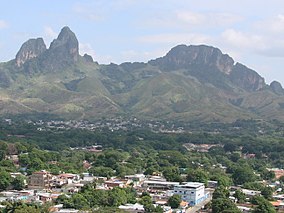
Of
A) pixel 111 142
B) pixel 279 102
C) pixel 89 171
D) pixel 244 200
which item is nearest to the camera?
pixel 244 200

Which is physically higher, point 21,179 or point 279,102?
point 279,102

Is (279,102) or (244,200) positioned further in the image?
(279,102)

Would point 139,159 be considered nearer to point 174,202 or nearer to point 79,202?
point 174,202

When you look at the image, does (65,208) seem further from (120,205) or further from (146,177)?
(146,177)

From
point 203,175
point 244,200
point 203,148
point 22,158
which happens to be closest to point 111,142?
point 203,148

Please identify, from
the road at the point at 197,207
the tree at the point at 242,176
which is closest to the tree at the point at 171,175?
the road at the point at 197,207

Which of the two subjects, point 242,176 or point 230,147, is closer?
point 242,176

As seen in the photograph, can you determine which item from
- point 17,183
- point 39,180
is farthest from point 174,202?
point 17,183

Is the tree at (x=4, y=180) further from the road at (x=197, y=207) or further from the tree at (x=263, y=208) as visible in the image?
the tree at (x=263, y=208)
